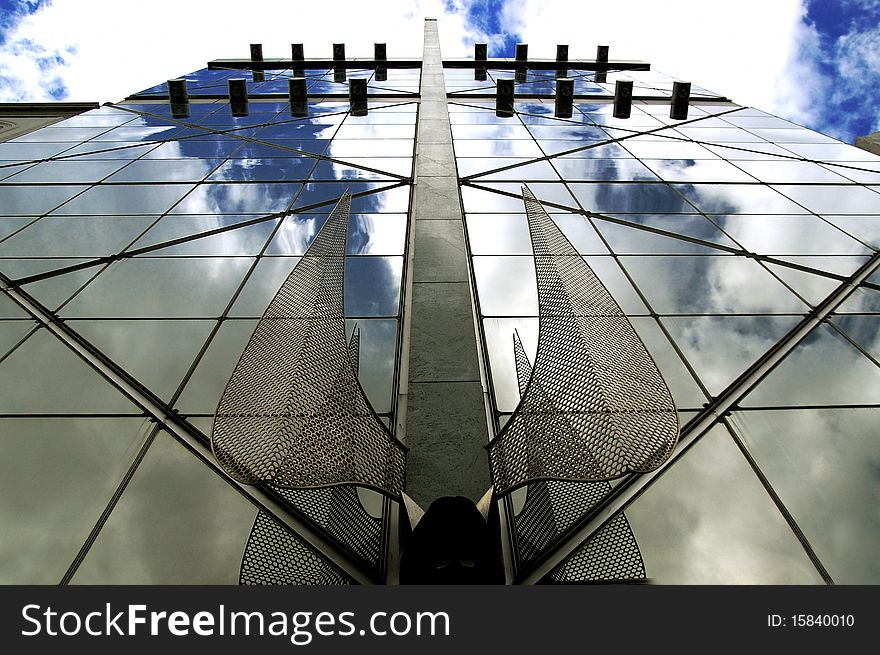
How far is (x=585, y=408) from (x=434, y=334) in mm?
4676

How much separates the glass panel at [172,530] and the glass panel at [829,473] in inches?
264

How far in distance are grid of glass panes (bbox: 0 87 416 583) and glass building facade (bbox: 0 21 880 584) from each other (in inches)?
2.0

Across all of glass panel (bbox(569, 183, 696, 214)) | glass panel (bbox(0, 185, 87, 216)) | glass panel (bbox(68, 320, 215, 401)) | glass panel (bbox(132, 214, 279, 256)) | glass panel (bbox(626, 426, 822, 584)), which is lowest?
glass panel (bbox(626, 426, 822, 584))

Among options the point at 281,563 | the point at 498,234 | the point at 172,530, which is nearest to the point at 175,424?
the point at 172,530

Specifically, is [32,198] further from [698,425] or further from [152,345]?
[698,425]

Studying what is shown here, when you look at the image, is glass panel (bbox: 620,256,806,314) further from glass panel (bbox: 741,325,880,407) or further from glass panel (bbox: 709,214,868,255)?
glass panel (bbox: 741,325,880,407)

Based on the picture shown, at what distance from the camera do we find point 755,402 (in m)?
8.27

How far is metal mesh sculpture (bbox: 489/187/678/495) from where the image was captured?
16.3 feet

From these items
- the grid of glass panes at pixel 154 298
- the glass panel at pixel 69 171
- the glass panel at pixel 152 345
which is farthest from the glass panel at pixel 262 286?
the glass panel at pixel 69 171

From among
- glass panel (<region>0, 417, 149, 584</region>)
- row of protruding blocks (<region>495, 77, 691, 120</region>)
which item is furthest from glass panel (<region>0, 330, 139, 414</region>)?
row of protruding blocks (<region>495, 77, 691, 120</region>)

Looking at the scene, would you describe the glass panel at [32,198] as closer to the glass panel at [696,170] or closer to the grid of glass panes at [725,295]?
the grid of glass panes at [725,295]

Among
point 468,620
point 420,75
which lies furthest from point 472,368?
point 420,75

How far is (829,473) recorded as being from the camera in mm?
7102

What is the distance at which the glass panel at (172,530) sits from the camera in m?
5.89
